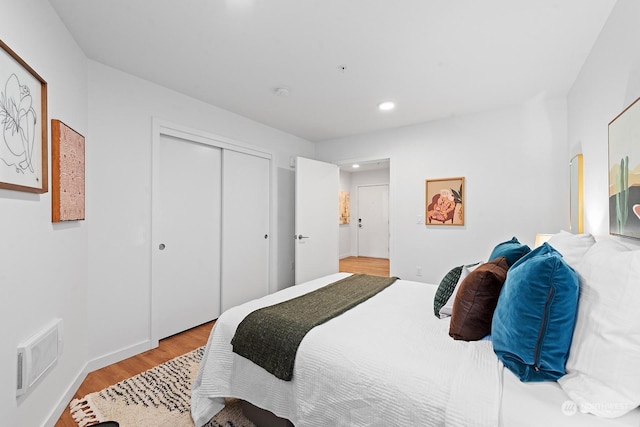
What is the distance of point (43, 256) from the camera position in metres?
1.62

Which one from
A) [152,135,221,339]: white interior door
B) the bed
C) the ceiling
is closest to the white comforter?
the bed

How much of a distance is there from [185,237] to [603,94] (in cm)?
361

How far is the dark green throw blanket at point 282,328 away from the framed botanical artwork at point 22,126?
1.30 m

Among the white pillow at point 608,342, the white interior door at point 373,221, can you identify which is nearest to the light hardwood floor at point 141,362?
the white pillow at point 608,342

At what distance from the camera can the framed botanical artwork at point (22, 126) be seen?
49.7 inches

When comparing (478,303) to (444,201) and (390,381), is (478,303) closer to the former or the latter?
(390,381)

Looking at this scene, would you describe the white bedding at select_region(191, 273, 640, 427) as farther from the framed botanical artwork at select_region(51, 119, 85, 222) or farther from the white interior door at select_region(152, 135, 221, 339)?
the white interior door at select_region(152, 135, 221, 339)

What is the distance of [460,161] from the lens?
11.6 feet

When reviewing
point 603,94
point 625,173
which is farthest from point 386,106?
point 625,173

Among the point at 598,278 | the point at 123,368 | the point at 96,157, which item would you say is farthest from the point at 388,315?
the point at 96,157

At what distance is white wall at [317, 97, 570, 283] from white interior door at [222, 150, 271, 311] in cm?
167

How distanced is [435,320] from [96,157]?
9.01ft

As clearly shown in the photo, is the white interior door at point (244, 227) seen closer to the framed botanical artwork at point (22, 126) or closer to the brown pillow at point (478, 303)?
the framed botanical artwork at point (22, 126)

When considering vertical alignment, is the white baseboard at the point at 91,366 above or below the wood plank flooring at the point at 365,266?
below
